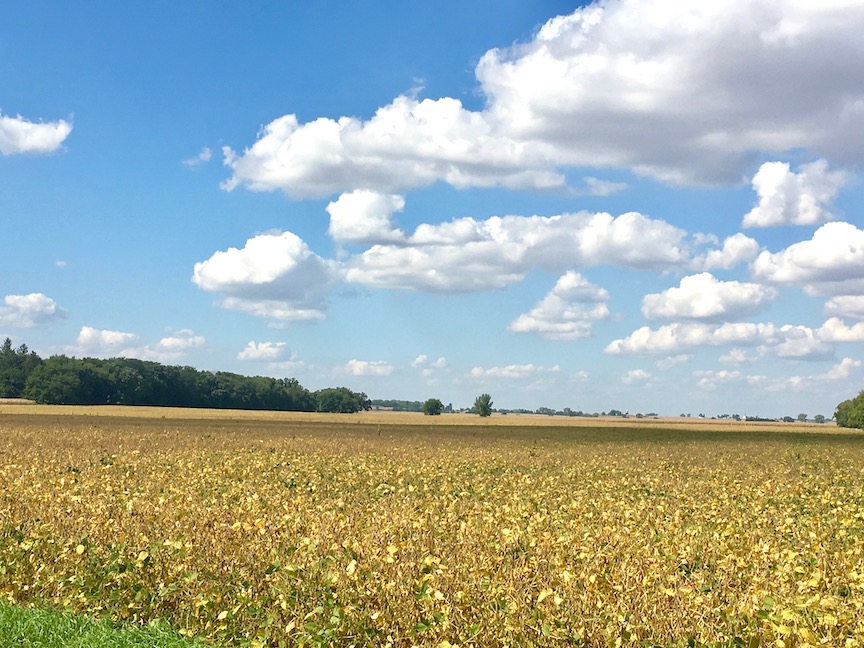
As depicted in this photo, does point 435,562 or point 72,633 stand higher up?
point 435,562

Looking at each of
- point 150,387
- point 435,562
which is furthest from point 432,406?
point 435,562

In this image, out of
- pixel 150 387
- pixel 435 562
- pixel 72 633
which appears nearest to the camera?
pixel 72 633

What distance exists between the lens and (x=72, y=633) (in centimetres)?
940

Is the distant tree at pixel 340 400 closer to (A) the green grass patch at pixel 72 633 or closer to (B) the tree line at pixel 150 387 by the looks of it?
Answer: (B) the tree line at pixel 150 387

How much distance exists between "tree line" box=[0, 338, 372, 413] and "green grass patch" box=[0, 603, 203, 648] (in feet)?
446

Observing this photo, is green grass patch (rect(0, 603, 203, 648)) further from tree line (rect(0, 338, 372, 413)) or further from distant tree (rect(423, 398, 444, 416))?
distant tree (rect(423, 398, 444, 416))

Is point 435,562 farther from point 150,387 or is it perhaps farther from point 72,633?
point 150,387

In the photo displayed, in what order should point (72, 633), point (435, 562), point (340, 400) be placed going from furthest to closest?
point (340, 400) < point (435, 562) < point (72, 633)

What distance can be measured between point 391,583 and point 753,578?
4577mm

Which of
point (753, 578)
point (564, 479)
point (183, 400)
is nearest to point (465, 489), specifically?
point (564, 479)

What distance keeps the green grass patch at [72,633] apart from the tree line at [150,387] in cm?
13592

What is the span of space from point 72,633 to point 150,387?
147727mm

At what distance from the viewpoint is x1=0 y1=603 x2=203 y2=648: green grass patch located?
8992 millimetres

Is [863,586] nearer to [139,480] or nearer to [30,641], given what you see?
[30,641]
